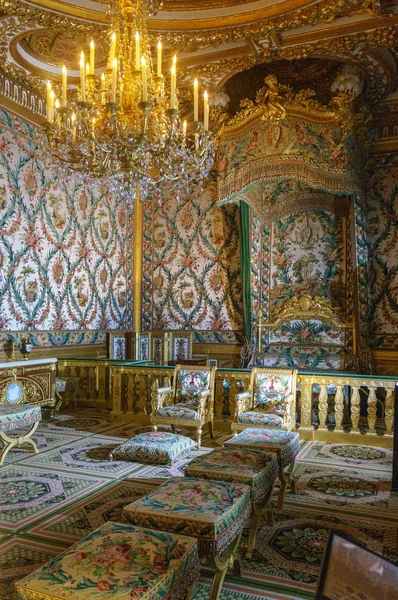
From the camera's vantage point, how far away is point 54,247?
7297 mm

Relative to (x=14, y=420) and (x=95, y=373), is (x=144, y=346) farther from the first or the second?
(x=14, y=420)

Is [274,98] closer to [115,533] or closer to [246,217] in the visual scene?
[246,217]

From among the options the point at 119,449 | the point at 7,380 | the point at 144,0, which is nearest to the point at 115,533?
the point at 119,449

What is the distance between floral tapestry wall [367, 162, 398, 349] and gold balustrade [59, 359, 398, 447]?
1.15 metres

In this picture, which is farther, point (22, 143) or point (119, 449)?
point (22, 143)

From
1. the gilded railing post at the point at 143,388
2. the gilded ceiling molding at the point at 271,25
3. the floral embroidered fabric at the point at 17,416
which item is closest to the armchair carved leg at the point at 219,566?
the floral embroidered fabric at the point at 17,416

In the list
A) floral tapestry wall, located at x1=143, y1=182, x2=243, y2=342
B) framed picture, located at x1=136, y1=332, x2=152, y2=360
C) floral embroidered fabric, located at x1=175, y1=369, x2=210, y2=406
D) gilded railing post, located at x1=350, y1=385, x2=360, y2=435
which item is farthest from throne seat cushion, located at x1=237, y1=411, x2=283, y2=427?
framed picture, located at x1=136, y1=332, x2=152, y2=360

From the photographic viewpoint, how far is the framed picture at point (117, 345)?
27.5 ft

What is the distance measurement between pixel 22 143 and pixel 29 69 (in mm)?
990

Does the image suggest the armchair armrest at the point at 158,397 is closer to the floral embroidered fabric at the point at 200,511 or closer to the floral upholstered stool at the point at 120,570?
the floral embroidered fabric at the point at 200,511

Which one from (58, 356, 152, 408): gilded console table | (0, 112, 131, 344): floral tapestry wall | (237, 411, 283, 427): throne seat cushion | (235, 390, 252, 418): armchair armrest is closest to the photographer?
(237, 411, 283, 427): throne seat cushion

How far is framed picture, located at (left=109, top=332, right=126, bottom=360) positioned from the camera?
838 cm

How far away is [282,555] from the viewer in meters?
2.77

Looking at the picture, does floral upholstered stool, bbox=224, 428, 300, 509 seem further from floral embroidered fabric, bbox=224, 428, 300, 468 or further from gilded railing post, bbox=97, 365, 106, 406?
gilded railing post, bbox=97, 365, 106, 406
